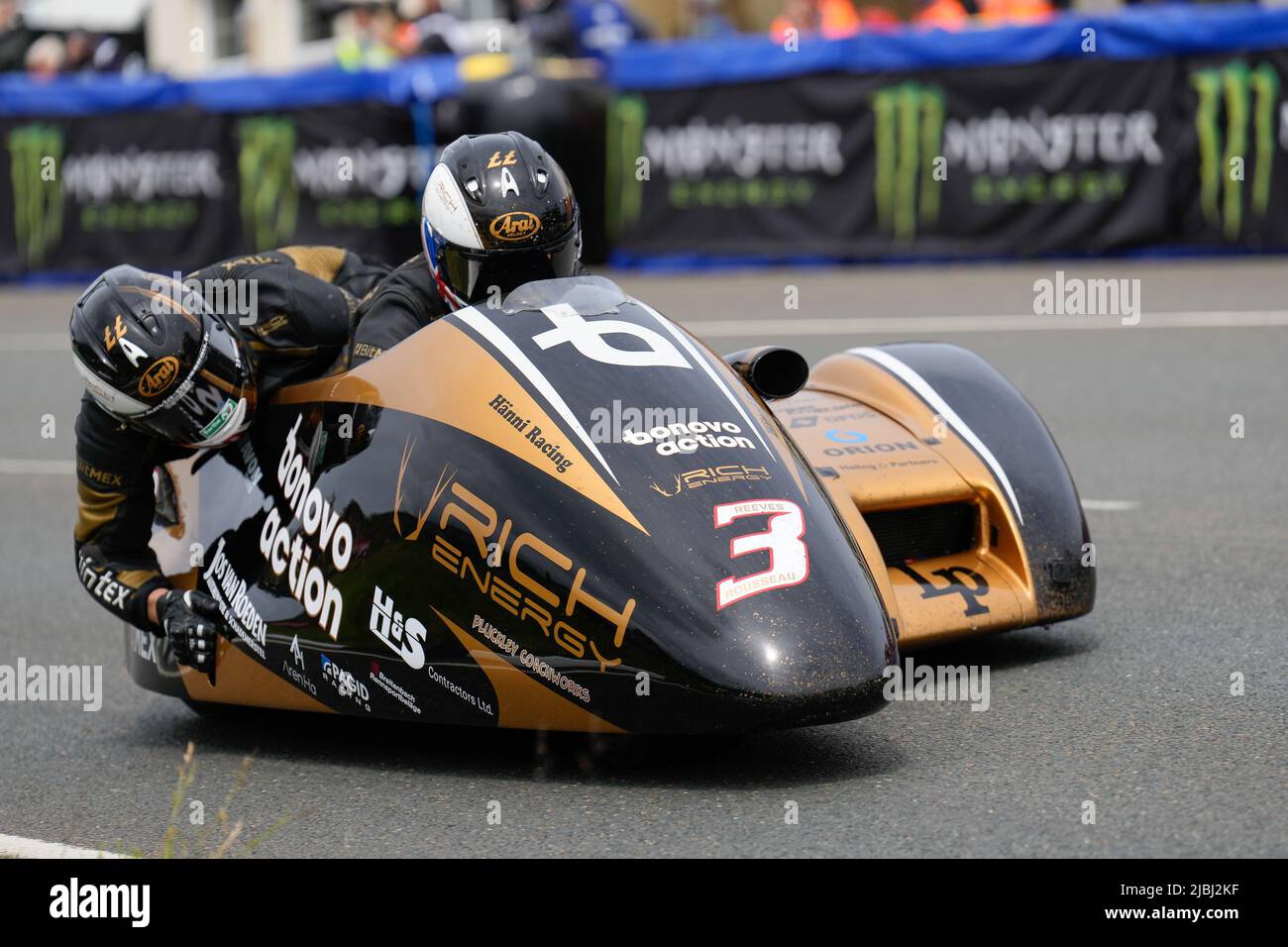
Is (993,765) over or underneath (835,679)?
underneath

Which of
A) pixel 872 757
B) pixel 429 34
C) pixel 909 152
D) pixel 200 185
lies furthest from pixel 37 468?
pixel 429 34

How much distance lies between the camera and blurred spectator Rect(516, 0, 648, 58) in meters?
16.7

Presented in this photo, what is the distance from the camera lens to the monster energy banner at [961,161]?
1325 centimetres

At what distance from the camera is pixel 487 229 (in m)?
4.74

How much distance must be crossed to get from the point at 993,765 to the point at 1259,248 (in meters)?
10.0

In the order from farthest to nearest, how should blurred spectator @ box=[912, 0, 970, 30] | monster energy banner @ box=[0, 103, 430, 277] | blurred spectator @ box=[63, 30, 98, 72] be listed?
blurred spectator @ box=[63, 30, 98, 72], monster energy banner @ box=[0, 103, 430, 277], blurred spectator @ box=[912, 0, 970, 30]

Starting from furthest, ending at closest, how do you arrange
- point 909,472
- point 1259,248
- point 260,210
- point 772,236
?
point 260,210 < point 772,236 < point 1259,248 < point 909,472

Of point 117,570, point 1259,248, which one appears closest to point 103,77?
point 1259,248

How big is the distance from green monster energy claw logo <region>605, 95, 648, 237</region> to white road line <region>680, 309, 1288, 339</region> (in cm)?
348

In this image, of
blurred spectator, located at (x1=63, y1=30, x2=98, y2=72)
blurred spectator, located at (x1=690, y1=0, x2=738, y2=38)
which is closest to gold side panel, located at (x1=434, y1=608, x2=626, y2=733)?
blurred spectator, located at (x1=690, y1=0, x2=738, y2=38)

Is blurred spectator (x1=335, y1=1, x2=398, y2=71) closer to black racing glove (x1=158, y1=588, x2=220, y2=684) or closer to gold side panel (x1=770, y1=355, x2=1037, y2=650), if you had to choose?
gold side panel (x1=770, y1=355, x2=1037, y2=650)

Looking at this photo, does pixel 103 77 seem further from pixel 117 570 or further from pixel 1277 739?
pixel 1277 739

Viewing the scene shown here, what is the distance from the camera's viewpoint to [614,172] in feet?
52.8
